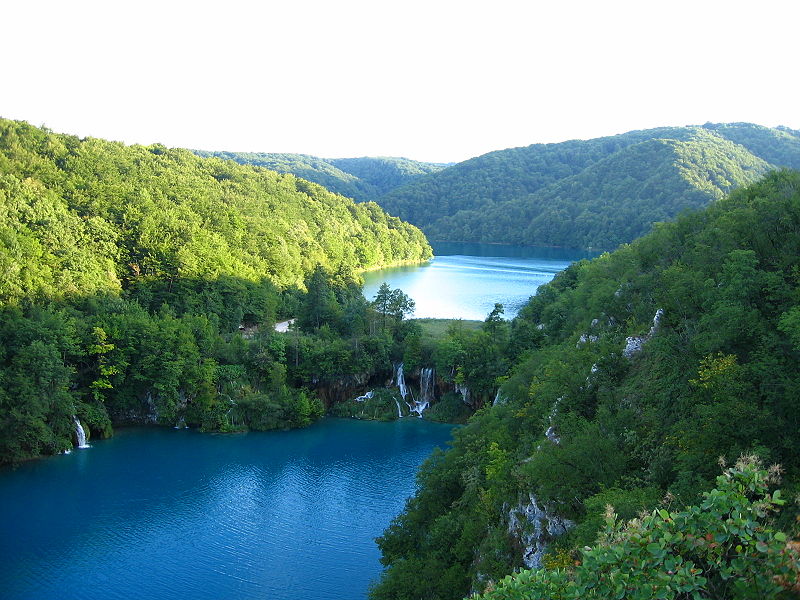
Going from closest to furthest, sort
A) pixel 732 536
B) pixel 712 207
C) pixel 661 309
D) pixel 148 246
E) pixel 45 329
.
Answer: pixel 732 536, pixel 661 309, pixel 712 207, pixel 45 329, pixel 148 246

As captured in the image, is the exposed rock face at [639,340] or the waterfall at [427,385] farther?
the waterfall at [427,385]

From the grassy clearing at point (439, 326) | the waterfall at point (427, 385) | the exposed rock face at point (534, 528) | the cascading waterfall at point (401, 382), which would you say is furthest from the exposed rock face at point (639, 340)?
the grassy clearing at point (439, 326)

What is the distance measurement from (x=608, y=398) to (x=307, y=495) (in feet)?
57.4

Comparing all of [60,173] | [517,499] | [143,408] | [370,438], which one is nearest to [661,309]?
[517,499]

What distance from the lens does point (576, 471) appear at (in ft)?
54.5

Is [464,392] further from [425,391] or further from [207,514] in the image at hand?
[207,514]

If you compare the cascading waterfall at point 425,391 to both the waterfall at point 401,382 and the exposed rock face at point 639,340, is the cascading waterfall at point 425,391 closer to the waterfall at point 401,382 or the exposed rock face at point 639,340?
the waterfall at point 401,382

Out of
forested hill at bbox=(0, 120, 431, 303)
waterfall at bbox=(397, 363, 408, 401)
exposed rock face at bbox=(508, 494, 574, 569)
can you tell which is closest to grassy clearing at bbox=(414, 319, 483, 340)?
waterfall at bbox=(397, 363, 408, 401)

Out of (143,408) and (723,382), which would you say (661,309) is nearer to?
(723,382)

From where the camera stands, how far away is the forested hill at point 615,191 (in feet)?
450

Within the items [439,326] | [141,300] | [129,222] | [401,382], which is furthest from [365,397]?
[129,222]

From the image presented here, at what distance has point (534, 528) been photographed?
55.4 feet

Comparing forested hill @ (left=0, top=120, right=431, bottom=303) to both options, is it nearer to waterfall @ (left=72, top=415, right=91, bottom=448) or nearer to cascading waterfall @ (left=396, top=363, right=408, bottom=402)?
waterfall @ (left=72, top=415, right=91, bottom=448)

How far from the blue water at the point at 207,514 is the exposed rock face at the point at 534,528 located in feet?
27.9
